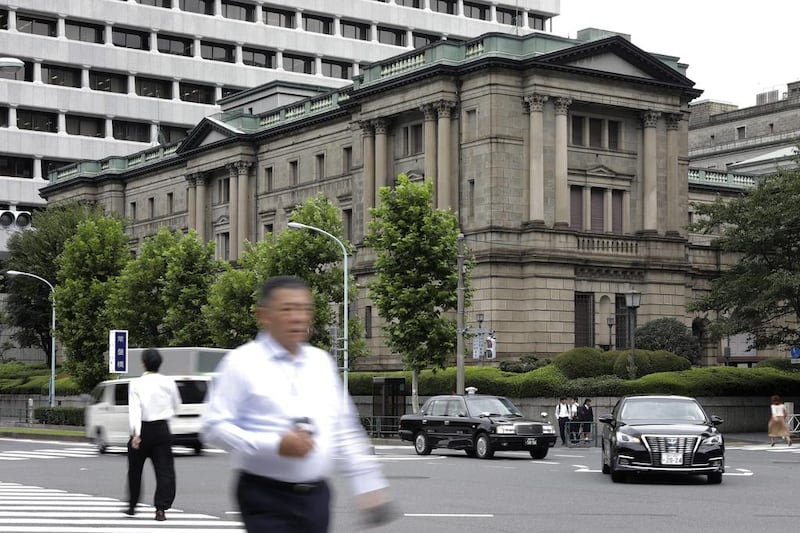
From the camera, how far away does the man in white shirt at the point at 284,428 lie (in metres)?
7.00

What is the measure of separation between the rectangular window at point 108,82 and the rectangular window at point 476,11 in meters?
30.0

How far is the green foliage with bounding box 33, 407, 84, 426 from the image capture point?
6269 centimetres

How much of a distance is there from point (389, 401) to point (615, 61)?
2374 cm

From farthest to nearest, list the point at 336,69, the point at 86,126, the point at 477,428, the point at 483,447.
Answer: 1. the point at 336,69
2. the point at 86,126
3. the point at 477,428
4. the point at 483,447

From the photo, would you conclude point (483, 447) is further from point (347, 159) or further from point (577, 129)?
point (347, 159)

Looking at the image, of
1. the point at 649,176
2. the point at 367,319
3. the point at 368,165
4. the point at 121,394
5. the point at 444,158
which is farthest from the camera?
the point at 367,319

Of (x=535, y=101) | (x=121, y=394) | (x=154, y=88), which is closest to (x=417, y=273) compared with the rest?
(x=535, y=101)

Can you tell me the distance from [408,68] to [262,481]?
2355 inches

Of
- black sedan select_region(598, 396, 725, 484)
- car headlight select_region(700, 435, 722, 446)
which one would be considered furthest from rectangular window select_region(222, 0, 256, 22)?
car headlight select_region(700, 435, 722, 446)

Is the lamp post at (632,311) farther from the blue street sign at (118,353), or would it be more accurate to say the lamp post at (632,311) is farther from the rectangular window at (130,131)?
the rectangular window at (130,131)

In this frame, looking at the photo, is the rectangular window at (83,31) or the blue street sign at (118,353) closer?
the blue street sign at (118,353)

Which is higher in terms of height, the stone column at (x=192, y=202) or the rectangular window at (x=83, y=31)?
the rectangular window at (x=83, y=31)

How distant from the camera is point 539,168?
6175 cm

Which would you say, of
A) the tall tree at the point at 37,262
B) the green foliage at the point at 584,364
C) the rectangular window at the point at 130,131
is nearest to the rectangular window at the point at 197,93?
the rectangular window at the point at 130,131
